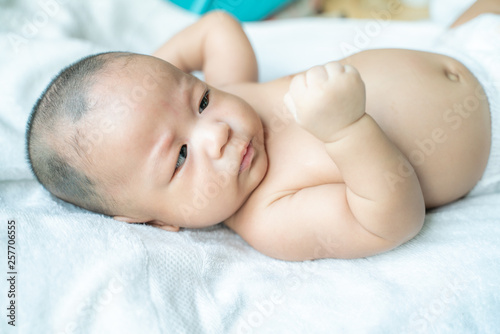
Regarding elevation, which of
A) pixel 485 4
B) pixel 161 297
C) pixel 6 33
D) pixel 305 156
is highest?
pixel 485 4

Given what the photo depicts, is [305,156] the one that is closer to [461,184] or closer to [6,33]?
[461,184]

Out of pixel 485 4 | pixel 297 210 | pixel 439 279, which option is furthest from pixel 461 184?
pixel 485 4

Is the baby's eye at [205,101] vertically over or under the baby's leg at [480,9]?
under

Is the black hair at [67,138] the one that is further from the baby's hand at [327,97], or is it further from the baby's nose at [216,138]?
the baby's hand at [327,97]

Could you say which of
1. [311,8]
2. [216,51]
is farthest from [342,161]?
[311,8]

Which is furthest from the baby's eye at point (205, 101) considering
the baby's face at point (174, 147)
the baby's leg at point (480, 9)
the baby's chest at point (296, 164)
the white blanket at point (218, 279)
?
the baby's leg at point (480, 9)

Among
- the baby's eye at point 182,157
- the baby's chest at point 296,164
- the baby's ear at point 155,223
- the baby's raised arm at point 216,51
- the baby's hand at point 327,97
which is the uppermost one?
the baby's hand at point 327,97

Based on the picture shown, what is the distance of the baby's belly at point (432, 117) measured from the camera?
93 centimetres

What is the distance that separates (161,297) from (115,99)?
0.38 m

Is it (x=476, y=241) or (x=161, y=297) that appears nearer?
(x=161, y=297)

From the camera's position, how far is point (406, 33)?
4.66ft

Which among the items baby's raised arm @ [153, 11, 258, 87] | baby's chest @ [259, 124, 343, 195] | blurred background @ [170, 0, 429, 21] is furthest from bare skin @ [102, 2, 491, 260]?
blurred background @ [170, 0, 429, 21]

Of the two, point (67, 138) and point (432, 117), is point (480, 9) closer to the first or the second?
point (432, 117)

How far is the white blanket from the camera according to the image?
2.47 ft
